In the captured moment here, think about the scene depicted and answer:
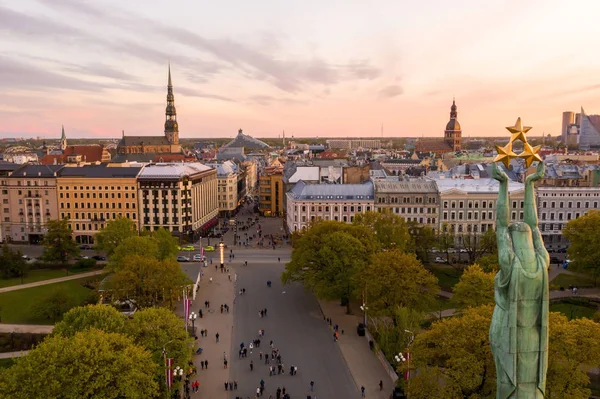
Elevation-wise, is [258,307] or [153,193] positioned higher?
[153,193]

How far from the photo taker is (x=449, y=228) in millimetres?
96062

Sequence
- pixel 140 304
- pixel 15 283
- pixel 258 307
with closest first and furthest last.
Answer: pixel 140 304
pixel 258 307
pixel 15 283

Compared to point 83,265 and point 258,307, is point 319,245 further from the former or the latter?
point 83,265

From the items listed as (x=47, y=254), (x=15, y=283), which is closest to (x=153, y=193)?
(x=47, y=254)

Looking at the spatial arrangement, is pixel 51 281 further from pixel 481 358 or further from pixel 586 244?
pixel 586 244

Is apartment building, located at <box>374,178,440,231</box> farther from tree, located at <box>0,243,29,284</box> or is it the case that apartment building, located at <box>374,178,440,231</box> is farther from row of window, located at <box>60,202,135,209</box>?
tree, located at <box>0,243,29,284</box>

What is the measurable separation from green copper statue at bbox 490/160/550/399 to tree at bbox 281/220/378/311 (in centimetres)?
3735

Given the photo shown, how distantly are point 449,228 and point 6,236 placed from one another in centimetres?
9177

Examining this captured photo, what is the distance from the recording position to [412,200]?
102250 millimetres

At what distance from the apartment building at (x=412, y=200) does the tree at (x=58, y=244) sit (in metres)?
56.9

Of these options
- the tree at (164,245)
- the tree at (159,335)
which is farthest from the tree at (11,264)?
the tree at (159,335)

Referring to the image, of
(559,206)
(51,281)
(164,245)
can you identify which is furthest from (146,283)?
(559,206)

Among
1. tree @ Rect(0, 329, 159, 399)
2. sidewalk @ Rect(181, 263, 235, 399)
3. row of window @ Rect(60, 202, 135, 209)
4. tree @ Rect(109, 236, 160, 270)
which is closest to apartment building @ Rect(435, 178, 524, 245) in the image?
sidewalk @ Rect(181, 263, 235, 399)

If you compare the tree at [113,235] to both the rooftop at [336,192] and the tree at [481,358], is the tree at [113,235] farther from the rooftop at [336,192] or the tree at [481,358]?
the tree at [481,358]
